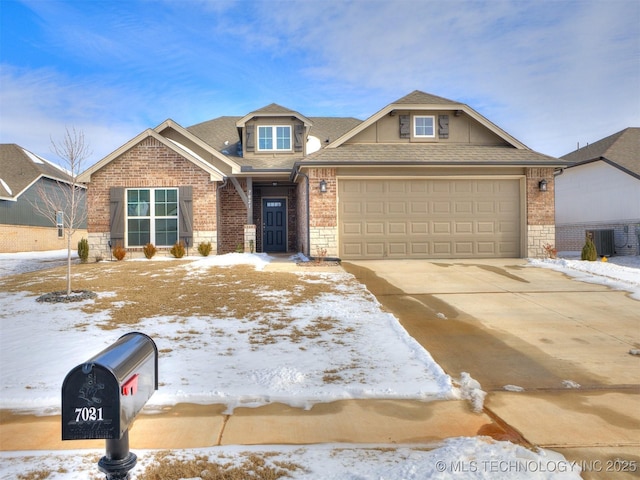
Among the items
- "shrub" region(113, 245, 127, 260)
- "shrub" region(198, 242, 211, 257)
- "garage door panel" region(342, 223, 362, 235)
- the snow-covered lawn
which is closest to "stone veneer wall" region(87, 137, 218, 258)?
"shrub" region(198, 242, 211, 257)

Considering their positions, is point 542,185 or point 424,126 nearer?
point 542,185

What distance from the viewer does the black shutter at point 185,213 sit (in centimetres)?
1509

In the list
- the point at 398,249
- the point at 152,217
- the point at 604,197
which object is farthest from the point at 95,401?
the point at 604,197

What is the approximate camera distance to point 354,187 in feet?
43.9

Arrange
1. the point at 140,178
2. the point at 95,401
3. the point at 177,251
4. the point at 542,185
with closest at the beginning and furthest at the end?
1. the point at 95,401
2. the point at 542,185
3. the point at 177,251
4. the point at 140,178

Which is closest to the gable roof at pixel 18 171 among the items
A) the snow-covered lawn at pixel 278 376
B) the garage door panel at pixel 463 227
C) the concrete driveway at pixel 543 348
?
the snow-covered lawn at pixel 278 376

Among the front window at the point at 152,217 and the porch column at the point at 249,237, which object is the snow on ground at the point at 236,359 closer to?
the front window at the point at 152,217

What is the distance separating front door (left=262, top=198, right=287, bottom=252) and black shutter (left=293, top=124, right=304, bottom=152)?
8.01 feet

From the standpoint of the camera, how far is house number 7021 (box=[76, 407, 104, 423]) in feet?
6.10

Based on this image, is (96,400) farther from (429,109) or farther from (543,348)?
(429,109)

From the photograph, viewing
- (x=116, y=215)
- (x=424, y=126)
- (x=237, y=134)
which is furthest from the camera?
(x=237, y=134)

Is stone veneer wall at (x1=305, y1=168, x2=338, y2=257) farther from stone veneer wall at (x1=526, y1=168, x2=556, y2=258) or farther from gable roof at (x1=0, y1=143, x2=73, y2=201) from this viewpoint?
gable roof at (x1=0, y1=143, x2=73, y2=201)

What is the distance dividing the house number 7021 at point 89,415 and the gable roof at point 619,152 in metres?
21.0

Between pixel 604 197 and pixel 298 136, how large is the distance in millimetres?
14880
